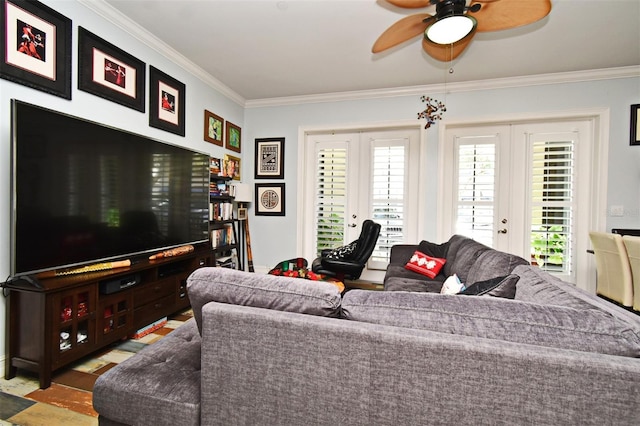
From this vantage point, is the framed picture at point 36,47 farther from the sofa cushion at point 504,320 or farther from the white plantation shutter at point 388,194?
the white plantation shutter at point 388,194

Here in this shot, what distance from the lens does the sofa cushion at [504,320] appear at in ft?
2.71

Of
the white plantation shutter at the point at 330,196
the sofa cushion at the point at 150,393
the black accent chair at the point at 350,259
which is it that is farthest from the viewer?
the white plantation shutter at the point at 330,196

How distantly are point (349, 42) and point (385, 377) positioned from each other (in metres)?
2.92

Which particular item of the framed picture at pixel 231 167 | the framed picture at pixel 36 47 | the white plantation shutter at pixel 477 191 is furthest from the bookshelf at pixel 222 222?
the white plantation shutter at pixel 477 191

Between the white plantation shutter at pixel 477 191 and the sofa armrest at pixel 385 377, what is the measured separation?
10.8 feet

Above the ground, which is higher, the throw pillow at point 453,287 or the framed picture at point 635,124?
the framed picture at point 635,124

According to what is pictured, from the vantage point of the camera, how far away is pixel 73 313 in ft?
6.07

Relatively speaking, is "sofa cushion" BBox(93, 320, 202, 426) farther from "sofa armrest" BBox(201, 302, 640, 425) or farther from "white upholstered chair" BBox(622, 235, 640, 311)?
"white upholstered chair" BBox(622, 235, 640, 311)

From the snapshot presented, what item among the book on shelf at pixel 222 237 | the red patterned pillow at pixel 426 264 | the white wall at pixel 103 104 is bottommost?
the red patterned pillow at pixel 426 264

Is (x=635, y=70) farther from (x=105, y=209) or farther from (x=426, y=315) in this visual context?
(x=105, y=209)

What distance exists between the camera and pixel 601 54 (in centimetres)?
300

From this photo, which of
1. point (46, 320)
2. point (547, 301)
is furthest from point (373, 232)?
point (46, 320)

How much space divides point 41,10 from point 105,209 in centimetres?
135

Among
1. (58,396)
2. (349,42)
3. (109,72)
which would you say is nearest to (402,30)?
(349,42)
